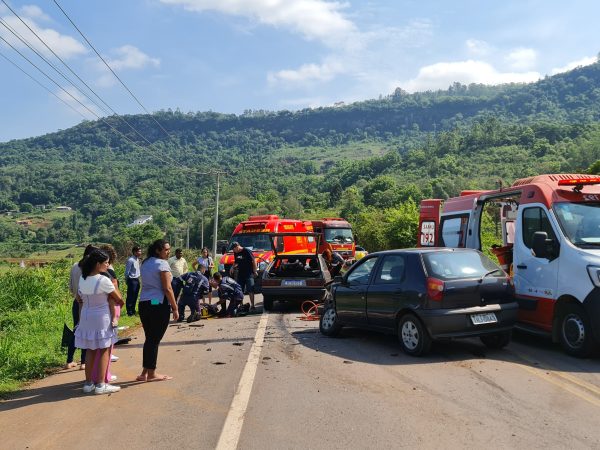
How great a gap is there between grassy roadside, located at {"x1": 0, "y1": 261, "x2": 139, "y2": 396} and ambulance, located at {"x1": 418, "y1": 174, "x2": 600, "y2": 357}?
7.12 meters

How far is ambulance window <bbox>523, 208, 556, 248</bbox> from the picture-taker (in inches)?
317

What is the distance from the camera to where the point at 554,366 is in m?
6.98

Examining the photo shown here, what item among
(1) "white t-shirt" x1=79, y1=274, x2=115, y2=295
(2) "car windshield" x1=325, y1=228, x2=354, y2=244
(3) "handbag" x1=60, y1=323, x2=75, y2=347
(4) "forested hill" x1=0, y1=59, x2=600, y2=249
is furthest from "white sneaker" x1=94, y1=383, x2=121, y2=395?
(4) "forested hill" x1=0, y1=59, x2=600, y2=249

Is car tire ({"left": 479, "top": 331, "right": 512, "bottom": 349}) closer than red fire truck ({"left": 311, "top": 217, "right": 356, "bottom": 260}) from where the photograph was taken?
Yes

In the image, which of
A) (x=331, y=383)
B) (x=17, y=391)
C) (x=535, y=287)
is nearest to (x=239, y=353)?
(x=331, y=383)

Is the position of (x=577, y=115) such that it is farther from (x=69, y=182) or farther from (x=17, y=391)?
(x=17, y=391)

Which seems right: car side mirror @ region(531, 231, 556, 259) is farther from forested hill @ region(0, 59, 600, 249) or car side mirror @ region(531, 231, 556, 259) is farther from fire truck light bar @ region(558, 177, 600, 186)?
forested hill @ region(0, 59, 600, 249)

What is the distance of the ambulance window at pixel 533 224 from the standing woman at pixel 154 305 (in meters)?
5.40

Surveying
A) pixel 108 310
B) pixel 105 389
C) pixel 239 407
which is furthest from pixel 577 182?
pixel 105 389

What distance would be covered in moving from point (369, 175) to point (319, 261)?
115382 millimetres

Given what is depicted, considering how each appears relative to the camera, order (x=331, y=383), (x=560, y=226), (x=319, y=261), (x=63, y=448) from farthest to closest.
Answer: (x=319, y=261) → (x=560, y=226) → (x=331, y=383) → (x=63, y=448)

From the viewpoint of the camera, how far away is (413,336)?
7738 mm

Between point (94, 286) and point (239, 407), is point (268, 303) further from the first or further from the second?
point (239, 407)

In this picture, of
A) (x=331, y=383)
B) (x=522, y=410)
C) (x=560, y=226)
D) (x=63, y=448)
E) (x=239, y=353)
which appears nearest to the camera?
(x=63, y=448)
